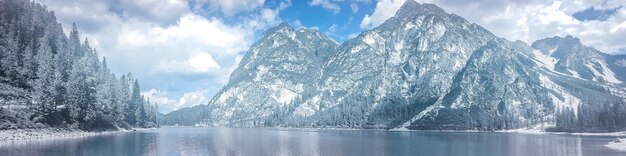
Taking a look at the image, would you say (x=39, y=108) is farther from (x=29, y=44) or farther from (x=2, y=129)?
(x=29, y=44)

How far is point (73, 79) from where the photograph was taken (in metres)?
184

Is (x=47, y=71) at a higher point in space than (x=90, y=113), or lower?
higher

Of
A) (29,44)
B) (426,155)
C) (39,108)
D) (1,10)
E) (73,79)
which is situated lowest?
(426,155)

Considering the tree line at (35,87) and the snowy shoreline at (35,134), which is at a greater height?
the tree line at (35,87)

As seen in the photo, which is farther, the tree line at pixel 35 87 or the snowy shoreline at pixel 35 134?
the tree line at pixel 35 87

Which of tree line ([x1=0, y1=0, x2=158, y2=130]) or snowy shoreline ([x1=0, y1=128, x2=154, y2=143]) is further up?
tree line ([x1=0, y1=0, x2=158, y2=130])

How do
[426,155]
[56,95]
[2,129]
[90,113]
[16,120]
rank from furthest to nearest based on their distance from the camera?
[90,113] → [56,95] → [16,120] → [2,129] → [426,155]

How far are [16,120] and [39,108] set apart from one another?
14.9 m

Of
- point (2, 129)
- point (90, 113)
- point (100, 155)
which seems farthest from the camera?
point (90, 113)

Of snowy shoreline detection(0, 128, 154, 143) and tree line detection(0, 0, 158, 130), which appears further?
tree line detection(0, 0, 158, 130)

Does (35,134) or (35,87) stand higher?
(35,87)

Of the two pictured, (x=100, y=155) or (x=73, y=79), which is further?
(x=73, y=79)

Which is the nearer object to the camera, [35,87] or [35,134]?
[35,134]

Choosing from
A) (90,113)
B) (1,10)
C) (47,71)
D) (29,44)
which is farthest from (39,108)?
(1,10)
